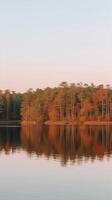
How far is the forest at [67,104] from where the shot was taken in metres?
111

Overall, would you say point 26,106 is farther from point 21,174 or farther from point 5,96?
point 21,174

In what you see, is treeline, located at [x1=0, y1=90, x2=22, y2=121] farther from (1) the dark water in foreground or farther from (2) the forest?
(1) the dark water in foreground

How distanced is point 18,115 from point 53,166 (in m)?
106

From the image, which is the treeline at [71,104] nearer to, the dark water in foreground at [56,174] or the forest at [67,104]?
the forest at [67,104]

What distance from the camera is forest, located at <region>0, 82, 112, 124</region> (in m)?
111

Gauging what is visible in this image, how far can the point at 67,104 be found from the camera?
115 m

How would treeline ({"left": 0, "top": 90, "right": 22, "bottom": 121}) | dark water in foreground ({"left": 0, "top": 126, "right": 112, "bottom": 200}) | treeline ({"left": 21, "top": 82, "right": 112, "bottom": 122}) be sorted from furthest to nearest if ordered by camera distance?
treeline ({"left": 0, "top": 90, "right": 22, "bottom": 121}), treeline ({"left": 21, "top": 82, "right": 112, "bottom": 122}), dark water in foreground ({"left": 0, "top": 126, "right": 112, "bottom": 200})

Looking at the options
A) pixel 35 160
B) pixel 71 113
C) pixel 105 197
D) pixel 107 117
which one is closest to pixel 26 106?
pixel 71 113

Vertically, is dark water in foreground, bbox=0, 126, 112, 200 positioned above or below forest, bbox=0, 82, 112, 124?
below

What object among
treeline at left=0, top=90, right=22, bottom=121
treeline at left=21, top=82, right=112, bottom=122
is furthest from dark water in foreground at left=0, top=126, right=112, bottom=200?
treeline at left=0, top=90, right=22, bottom=121

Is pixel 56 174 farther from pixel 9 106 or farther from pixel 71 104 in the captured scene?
pixel 9 106

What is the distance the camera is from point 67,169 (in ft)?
105

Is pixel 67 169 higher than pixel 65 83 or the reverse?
the reverse

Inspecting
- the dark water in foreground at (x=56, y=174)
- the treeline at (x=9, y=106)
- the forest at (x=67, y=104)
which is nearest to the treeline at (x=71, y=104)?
the forest at (x=67, y=104)
